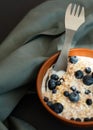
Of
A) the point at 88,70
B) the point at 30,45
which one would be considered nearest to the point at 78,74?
the point at 88,70

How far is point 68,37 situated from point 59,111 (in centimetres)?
14

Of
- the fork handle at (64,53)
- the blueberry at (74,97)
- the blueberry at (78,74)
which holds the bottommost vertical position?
the blueberry at (74,97)

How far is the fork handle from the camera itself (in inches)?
20.0

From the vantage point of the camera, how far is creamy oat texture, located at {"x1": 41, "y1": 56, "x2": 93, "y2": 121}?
0.46 meters

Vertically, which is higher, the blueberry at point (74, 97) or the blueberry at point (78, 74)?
the blueberry at point (78, 74)

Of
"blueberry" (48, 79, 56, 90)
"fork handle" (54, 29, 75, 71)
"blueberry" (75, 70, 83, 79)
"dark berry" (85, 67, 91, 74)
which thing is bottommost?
"dark berry" (85, 67, 91, 74)

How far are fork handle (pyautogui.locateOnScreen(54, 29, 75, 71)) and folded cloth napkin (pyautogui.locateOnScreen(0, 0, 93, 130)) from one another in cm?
3

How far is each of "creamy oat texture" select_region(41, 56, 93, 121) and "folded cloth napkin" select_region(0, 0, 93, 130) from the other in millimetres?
43

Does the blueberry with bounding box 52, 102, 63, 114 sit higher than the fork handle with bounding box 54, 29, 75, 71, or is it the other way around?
the fork handle with bounding box 54, 29, 75, 71

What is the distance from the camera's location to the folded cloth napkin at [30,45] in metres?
0.51

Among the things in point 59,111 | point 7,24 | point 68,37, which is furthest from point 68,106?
point 7,24

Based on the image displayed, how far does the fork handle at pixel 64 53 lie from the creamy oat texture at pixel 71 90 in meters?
0.01

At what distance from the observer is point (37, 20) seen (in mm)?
612

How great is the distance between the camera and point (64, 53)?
0.51 meters
